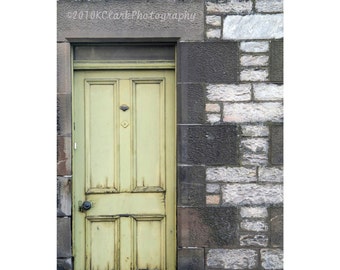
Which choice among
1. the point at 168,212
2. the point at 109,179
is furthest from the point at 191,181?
the point at 109,179

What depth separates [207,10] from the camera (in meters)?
4.80

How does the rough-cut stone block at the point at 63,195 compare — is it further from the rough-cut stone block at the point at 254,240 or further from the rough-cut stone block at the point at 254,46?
the rough-cut stone block at the point at 254,46

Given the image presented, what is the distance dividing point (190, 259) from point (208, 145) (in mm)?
1050

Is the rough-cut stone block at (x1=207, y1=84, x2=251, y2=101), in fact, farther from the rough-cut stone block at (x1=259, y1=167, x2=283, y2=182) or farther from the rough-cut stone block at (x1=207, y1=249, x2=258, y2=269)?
the rough-cut stone block at (x1=207, y1=249, x2=258, y2=269)

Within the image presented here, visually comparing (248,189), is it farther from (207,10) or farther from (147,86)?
(207,10)

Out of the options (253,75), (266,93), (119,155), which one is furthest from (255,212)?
(119,155)

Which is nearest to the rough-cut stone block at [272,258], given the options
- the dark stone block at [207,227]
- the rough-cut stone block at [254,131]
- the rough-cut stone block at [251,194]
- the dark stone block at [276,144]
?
the dark stone block at [207,227]

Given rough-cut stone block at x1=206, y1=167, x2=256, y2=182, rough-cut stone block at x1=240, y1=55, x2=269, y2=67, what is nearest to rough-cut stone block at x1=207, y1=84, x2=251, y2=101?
rough-cut stone block at x1=240, y1=55, x2=269, y2=67

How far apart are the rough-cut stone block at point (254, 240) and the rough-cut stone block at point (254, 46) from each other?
5.53 ft

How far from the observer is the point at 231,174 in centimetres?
480

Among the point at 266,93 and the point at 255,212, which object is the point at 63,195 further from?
the point at 266,93

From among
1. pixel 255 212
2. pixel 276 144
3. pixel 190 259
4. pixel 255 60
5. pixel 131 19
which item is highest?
pixel 131 19

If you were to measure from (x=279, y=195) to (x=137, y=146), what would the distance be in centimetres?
139

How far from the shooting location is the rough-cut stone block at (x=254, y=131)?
15.7ft
